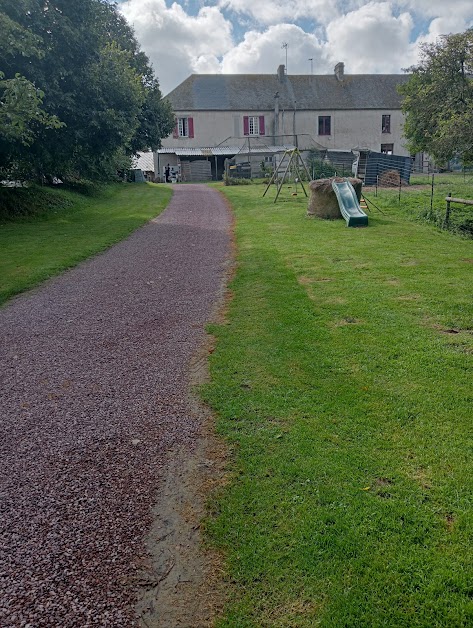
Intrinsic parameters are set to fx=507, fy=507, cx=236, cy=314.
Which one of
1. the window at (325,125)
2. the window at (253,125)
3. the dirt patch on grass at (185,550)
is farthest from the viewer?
the window at (325,125)

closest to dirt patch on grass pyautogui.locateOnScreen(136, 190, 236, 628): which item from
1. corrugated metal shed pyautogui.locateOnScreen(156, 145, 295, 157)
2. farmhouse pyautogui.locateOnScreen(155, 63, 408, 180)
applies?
corrugated metal shed pyautogui.locateOnScreen(156, 145, 295, 157)

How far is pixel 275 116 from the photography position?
48156mm

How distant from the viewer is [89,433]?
4074 millimetres

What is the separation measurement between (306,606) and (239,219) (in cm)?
1637

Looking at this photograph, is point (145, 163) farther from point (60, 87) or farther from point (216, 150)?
point (60, 87)

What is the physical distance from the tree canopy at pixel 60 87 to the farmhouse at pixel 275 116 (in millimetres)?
27636

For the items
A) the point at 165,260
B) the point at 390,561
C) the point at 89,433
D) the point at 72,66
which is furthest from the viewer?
the point at 72,66

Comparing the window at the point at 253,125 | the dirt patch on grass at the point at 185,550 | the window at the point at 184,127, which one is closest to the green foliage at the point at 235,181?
the window at the point at 184,127

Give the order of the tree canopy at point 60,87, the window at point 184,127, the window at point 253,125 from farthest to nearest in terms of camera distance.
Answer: the window at point 253,125 → the window at point 184,127 → the tree canopy at point 60,87

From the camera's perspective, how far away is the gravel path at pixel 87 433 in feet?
8.64

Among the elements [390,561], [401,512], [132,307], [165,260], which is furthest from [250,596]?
[165,260]

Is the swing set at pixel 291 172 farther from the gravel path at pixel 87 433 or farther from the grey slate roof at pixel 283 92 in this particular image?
the grey slate roof at pixel 283 92

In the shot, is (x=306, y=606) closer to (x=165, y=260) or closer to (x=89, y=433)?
(x=89, y=433)

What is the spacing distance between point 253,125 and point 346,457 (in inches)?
1915
